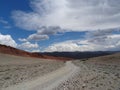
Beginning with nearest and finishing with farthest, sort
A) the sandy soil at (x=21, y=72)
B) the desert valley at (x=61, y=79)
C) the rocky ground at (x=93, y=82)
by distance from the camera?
the rocky ground at (x=93, y=82) → the desert valley at (x=61, y=79) → the sandy soil at (x=21, y=72)

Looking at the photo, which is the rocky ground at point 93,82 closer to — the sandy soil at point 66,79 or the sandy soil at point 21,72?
the sandy soil at point 66,79

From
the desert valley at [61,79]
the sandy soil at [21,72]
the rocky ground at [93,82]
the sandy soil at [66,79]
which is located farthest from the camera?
the sandy soil at [21,72]

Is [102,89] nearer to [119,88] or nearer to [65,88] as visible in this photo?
[119,88]

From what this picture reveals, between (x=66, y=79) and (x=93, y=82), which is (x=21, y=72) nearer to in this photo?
(x=66, y=79)

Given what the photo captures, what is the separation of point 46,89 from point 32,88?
122cm

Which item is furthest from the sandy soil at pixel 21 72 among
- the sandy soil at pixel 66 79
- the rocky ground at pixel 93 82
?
the rocky ground at pixel 93 82

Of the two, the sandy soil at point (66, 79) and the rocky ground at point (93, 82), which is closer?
the rocky ground at point (93, 82)

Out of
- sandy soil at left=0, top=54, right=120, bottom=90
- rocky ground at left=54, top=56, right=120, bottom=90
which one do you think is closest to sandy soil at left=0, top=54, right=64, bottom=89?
sandy soil at left=0, top=54, right=120, bottom=90

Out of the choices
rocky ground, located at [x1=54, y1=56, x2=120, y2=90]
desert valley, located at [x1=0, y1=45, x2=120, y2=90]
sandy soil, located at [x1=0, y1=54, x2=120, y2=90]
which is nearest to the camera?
rocky ground, located at [x1=54, y1=56, x2=120, y2=90]

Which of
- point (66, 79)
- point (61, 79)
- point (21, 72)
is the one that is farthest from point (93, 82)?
point (21, 72)

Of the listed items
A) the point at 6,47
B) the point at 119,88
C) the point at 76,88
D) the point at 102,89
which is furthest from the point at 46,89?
the point at 6,47

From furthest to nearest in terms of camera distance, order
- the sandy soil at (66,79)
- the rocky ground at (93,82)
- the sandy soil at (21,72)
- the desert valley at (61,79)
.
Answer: the sandy soil at (21,72)
the desert valley at (61,79)
the sandy soil at (66,79)
the rocky ground at (93,82)

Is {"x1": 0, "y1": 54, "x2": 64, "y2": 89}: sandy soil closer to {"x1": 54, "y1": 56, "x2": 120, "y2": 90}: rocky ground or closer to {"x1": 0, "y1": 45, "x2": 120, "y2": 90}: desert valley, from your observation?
{"x1": 0, "y1": 45, "x2": 120, "y2": 90}: desert valley

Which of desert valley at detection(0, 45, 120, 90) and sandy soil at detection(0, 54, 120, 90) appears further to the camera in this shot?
desert valley at detection(0, 45, 120, 90)
